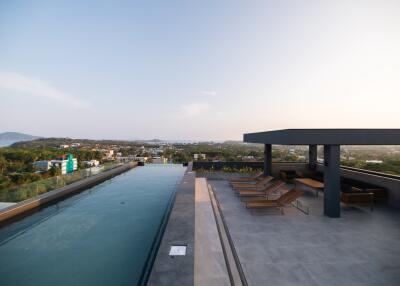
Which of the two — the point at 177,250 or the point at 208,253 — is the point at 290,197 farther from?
the point at 177,250

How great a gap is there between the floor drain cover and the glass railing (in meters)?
5.87

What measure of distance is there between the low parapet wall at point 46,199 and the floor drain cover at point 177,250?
5.07 meters

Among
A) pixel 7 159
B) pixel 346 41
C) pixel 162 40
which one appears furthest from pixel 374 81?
pixel 7 159

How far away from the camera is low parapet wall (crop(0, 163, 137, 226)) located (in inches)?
237

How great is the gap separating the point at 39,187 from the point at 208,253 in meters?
6.51

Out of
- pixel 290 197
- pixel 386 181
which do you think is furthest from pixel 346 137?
pixel 386 181

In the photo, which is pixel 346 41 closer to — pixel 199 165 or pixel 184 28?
pixel 184 28

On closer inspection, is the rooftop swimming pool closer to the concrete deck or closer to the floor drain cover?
the floor drain cover

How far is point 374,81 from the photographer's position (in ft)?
46.4

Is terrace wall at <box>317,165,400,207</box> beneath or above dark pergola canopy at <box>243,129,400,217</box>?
beneath

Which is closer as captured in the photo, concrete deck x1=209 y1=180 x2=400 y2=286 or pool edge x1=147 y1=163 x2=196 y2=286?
pool edge x1=147 y1=163 x2=196 y2=286

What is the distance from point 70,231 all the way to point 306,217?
6785 millimetres

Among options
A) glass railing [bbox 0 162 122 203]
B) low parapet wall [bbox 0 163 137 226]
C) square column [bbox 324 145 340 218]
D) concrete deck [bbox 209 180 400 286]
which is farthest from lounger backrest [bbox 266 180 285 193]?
glass railing [bbox 0 162 122 203]

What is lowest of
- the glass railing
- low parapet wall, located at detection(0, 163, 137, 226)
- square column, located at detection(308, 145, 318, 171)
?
low parapet wall, located at detection(0, 163, 137, 226)
